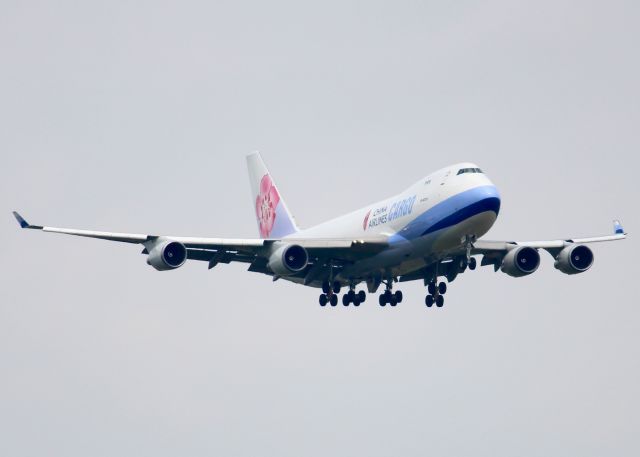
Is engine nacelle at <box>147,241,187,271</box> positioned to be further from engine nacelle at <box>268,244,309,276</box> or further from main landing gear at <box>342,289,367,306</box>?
main landing gear at <box>342,289,367,306</box>

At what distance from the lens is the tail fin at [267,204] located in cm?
8744

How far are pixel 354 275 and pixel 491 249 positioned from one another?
7.68 metres

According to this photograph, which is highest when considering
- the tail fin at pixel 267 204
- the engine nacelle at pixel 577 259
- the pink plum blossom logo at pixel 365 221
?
the tail fin at pixel 267 204

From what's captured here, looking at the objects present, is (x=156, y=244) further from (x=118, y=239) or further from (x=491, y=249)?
(x=491, y=249)

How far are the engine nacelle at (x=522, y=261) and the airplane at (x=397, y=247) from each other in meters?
0.05

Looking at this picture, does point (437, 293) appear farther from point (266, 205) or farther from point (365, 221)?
point (266, 205)

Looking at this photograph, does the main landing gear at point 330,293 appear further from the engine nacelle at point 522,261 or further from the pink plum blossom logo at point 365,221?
the engine nacelle at point 522,261

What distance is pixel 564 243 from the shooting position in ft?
259

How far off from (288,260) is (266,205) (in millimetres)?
19472

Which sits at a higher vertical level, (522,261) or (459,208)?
(459,208)

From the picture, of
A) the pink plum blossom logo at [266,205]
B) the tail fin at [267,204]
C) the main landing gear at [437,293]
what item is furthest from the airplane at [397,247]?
the pink plum blossom logo at [266,205]

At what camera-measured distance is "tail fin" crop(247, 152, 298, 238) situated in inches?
3442

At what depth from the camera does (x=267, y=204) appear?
9038cm

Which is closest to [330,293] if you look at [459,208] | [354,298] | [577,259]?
[354,298]
